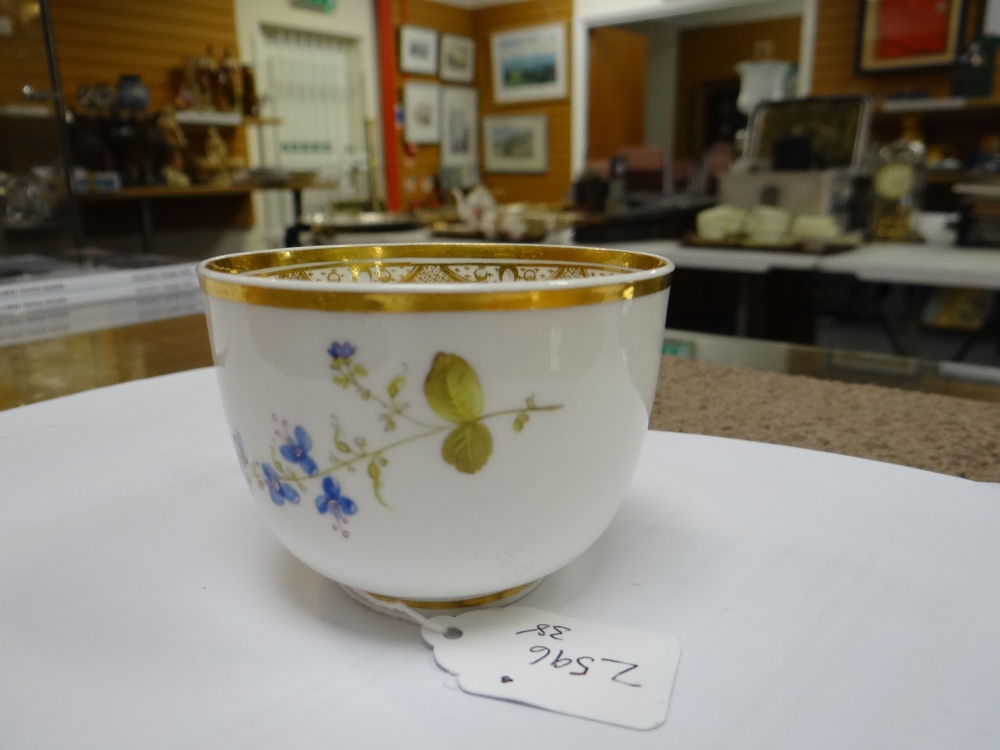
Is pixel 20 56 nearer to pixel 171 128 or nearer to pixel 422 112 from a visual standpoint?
pixel 171 128

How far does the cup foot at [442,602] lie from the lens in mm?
218

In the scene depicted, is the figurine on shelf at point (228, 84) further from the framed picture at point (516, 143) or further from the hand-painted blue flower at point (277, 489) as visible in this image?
the hand-painted blue flower at point (277, 489)

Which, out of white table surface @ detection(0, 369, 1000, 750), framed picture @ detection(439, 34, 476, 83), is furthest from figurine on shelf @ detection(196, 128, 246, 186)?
white table surface @ detection(0, 369, 1000, 750)

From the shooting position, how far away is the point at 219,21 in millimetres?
4051

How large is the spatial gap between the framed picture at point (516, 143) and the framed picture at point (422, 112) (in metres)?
0.46

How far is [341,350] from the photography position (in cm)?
18

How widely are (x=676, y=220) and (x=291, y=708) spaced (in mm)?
2333

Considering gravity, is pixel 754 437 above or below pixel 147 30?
below

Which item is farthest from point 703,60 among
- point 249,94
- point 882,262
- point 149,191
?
point 882,262

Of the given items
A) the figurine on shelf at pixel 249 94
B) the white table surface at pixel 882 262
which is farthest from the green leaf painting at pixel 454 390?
the figurine on shelf at pixel 249 94

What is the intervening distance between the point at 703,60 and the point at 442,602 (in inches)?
284

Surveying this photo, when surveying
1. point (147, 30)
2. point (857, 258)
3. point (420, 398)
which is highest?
point (147, 30)

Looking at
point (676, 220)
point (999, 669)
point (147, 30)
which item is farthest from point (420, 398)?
point (147, 30)

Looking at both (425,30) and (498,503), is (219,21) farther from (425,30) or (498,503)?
(498,503)
